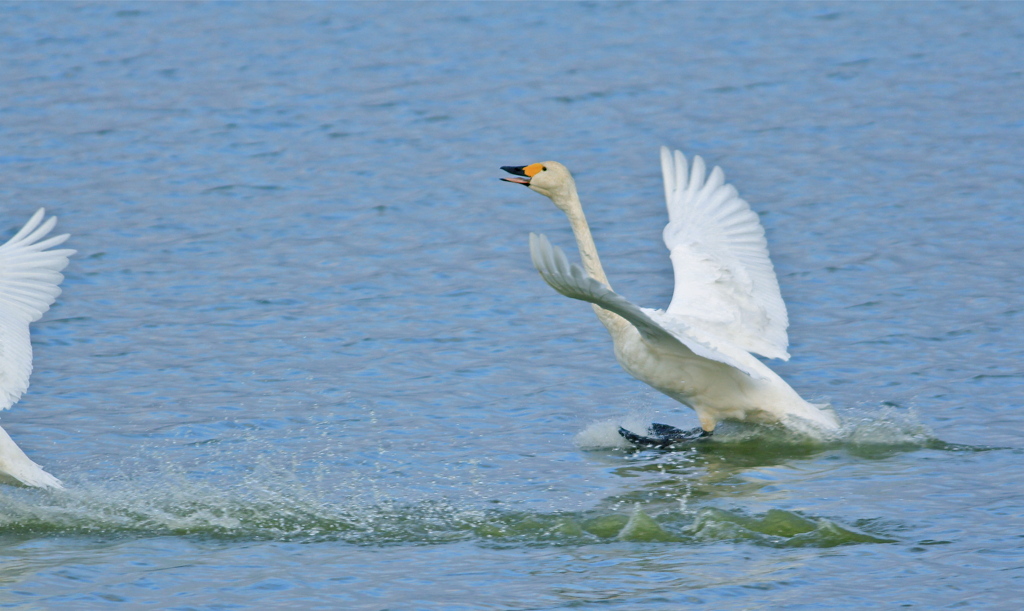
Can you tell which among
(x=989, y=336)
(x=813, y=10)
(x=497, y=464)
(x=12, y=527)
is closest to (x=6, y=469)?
(x=12, y=527)

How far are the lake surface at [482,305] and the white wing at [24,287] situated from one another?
0.81 m

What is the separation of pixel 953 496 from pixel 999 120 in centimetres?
929

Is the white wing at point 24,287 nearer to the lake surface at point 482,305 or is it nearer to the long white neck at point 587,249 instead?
the lake surface at point 482,305

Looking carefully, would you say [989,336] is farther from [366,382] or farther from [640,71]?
[640,71]

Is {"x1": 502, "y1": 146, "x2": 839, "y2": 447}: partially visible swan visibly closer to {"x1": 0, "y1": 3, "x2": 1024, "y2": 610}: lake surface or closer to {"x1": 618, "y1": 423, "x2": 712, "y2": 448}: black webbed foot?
{"x1": 618, "y1": 423, "x2": 712, "y2": 448}: black webbed foot

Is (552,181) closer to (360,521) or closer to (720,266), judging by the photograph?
(720,266)

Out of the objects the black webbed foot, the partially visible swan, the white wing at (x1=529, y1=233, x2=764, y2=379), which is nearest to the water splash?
the white wing at (x1=529, y1=233, x2=764, y2=379)

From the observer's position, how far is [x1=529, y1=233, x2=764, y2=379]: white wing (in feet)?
23.4

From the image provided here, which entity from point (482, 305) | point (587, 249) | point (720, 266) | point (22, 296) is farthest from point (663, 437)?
point (22, 296)

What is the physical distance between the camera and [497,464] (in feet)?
29.7

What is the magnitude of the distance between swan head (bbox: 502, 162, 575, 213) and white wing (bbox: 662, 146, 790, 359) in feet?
2.48

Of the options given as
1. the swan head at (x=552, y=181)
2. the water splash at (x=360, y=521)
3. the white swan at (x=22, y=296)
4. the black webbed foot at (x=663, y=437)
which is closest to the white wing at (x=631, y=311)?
the black webbed foot at (x=663, y=437)

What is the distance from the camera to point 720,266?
9852 mm

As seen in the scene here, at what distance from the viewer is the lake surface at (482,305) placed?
7500 millimetres
